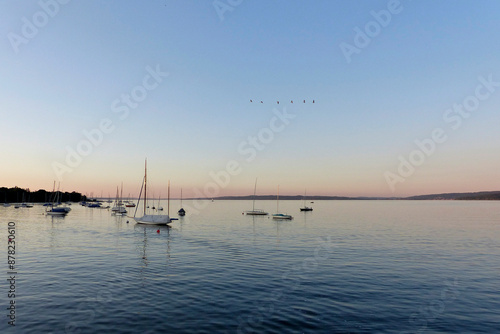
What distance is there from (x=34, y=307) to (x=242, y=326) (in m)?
14.6

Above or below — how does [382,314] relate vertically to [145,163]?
below

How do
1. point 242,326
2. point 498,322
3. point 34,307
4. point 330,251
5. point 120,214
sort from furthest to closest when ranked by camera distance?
point 120,214, point 330,251, point 34,307, point 498,322, point 242,326

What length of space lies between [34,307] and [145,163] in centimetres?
6790

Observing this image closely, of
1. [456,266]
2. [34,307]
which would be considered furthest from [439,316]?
[34,307]

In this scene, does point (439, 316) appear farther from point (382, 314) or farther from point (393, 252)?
point (393, 252)

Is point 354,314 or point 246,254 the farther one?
point 246,254

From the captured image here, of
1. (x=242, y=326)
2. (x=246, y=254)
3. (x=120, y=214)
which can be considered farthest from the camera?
(x=120, y=214)

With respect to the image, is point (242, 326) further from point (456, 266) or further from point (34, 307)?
point (456, 266)

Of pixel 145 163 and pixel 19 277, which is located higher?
pixel 145 163

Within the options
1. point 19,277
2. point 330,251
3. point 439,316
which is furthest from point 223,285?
point 330,251

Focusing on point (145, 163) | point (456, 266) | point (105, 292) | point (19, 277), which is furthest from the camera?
point (145, 163)

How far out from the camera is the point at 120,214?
138625mm

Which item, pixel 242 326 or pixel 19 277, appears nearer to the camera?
pixel 242 326

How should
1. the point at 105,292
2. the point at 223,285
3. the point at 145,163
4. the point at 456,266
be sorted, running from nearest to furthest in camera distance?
the point at 105,292, the point at 223,285, the point at 456,266, the point at 145,163
